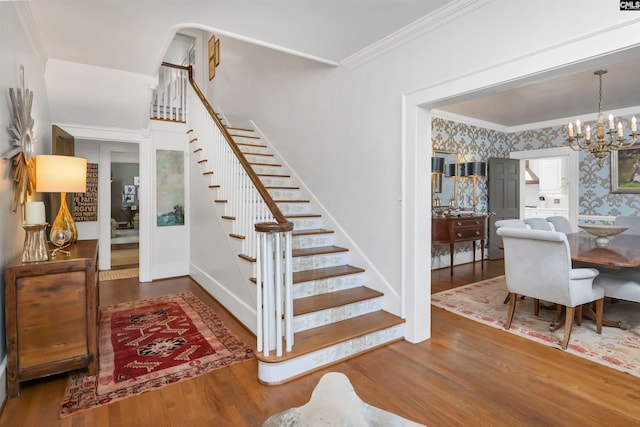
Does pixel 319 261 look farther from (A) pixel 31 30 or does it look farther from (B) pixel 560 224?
(B) pixel 560 224

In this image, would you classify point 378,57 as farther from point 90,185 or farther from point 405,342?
point 90,185

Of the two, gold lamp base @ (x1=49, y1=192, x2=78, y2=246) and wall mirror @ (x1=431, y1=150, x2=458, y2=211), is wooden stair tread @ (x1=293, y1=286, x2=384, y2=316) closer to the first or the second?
gold lamp base @ (x1=49, y1=192, x2=78, y2=246)

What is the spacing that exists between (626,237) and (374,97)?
3.55 m

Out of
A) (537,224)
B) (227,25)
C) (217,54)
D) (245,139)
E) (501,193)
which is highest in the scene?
(217,54)

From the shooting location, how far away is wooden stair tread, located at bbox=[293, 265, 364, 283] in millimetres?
3010

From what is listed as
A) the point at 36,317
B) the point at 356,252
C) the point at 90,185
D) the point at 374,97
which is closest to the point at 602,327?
the point at 356,252

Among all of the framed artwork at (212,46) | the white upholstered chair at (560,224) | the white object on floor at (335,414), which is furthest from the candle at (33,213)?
the white upholstered chair at (560,224)

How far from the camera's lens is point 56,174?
2.35m

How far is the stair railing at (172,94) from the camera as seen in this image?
5512 mm

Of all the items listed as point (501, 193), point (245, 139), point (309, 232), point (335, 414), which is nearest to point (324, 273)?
point (309, 232)

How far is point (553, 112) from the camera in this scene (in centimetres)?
552

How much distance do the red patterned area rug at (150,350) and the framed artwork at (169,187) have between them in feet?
5.50

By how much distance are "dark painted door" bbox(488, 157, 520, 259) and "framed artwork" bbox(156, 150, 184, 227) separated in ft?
18.0

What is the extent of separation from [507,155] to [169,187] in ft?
21.1
